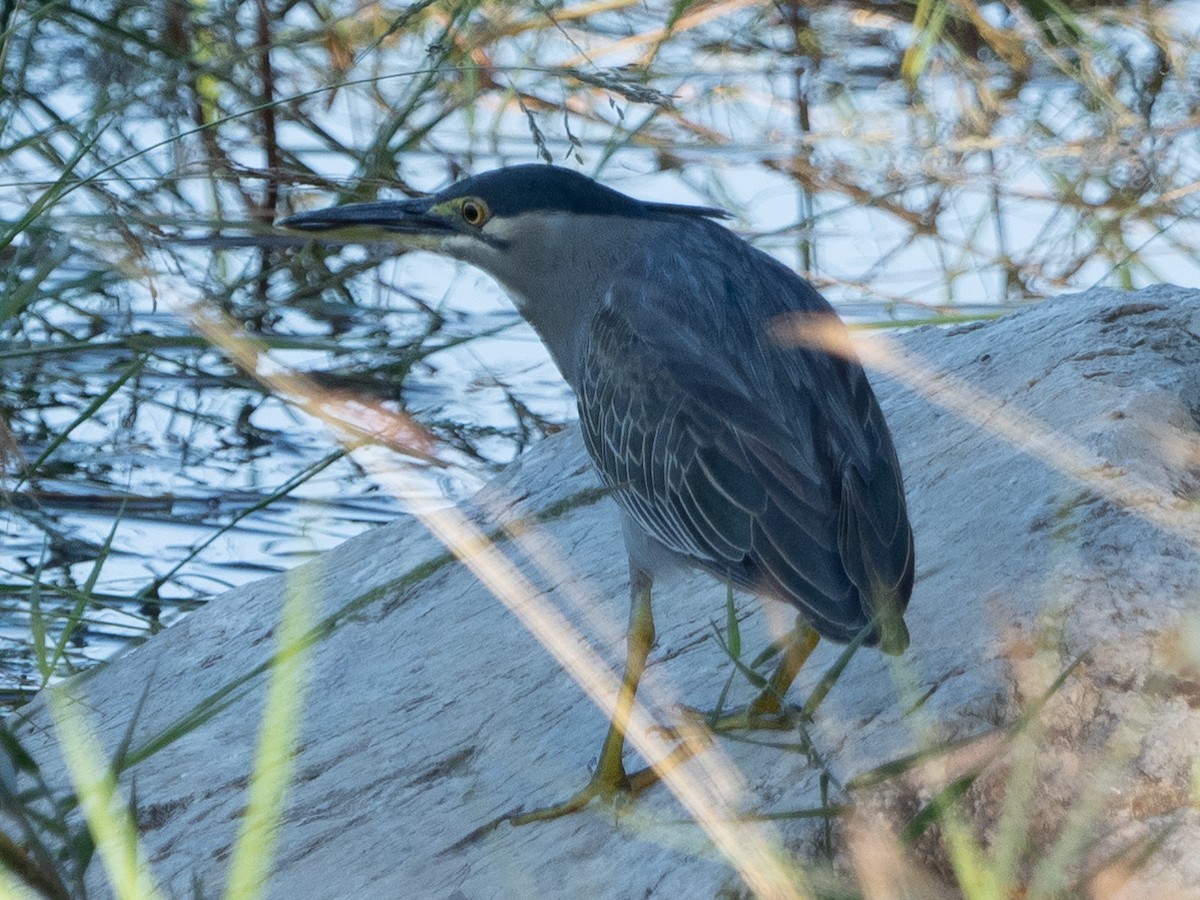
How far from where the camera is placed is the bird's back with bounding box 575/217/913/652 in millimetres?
2172

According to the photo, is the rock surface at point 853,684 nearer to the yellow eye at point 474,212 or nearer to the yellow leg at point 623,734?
the yellow leg at point 623,734

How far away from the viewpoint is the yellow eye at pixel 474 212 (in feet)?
9.52

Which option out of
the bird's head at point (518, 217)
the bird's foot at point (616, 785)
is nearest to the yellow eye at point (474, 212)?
the bird's head at point (518, 217)

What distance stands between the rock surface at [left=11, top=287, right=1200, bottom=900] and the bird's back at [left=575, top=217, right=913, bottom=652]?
17cm

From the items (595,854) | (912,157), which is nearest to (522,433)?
(912,157)

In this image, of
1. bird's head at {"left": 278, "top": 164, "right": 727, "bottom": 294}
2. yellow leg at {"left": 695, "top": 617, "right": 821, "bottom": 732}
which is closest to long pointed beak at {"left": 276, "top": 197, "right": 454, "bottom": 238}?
bird's head at {"left": 278, "top": 164, "right": 727, "bottom": 294}

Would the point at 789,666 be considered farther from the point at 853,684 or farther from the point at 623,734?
the point at 623,734

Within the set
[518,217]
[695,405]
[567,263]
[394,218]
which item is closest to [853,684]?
[695,405]

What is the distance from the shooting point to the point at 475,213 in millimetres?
2916

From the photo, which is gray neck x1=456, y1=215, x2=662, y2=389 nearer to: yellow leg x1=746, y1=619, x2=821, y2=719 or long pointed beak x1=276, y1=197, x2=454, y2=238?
long pointed beak x1=276, y1=197, x2=454, y2=238

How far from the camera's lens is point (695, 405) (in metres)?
2.41

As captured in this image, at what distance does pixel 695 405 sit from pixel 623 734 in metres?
0.51

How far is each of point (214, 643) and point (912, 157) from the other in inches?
116

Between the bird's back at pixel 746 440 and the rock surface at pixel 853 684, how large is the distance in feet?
0.57
